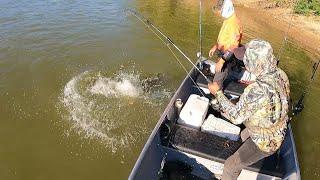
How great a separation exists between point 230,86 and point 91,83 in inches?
180

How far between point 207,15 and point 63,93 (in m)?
10.3

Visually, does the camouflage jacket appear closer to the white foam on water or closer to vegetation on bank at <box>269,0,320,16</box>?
the white foam on water

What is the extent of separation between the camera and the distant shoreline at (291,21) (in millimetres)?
15075

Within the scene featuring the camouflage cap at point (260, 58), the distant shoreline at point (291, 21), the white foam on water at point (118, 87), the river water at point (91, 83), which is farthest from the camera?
the distant shoreline at point (291, 21)

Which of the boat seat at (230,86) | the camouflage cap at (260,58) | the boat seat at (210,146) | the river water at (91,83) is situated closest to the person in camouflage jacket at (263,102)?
the camouflage cap at (260,58)

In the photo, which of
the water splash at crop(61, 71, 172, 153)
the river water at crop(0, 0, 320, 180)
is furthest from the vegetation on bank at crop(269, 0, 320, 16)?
the water splash at crop(61, 71, 172, 153)

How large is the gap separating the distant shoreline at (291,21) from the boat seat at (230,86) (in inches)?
269

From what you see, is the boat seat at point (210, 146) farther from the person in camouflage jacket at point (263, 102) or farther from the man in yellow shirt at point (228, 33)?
the man in yellow shirt at point (228, 33)

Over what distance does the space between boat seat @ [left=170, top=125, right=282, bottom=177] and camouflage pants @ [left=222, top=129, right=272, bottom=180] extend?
655 millimetres

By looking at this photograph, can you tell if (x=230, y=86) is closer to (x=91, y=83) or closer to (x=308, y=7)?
(x=91, y=83)

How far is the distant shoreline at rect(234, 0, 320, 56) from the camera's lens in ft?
49.5

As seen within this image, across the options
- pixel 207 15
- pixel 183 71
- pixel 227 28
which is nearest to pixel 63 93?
pixel 183 71

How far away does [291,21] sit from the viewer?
16422mm

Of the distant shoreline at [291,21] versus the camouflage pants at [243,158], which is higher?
the camouflage pants at [243,158]
